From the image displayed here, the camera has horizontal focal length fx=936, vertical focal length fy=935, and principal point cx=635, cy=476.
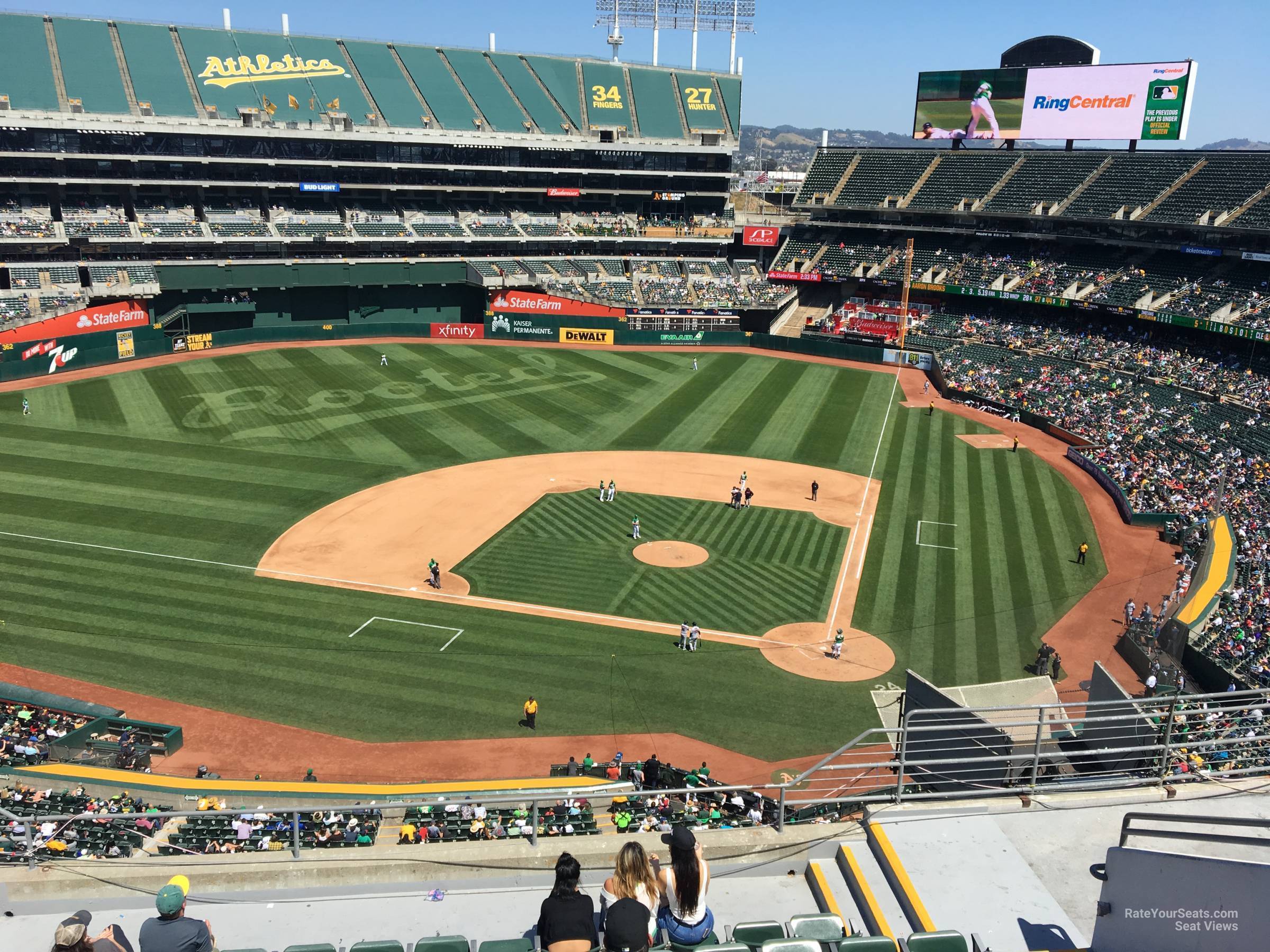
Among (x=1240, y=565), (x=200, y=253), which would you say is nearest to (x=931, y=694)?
(x=1240, y=565)

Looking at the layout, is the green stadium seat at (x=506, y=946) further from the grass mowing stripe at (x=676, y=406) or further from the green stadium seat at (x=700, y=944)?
the grass mowing stripe at (x=676, y=406)

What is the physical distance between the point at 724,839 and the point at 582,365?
2210 inches

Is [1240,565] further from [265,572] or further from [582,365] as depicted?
[582,365]

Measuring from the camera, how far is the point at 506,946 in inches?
322

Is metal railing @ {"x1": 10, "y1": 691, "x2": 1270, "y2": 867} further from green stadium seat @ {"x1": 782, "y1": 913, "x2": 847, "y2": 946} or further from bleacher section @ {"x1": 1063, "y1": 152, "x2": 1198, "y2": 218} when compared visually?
bleacher section @ {"x1": 1063, "y1": 152, "x2": 1198, "y2": 218}

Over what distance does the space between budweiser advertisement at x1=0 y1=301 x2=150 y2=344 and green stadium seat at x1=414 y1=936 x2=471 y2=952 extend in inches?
2221

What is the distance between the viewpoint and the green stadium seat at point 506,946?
8.14 meters

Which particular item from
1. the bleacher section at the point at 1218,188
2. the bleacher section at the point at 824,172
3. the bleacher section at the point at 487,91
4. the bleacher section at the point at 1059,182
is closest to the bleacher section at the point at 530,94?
the bleacher section at the point at 487,91

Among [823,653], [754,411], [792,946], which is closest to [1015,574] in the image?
[823,653]

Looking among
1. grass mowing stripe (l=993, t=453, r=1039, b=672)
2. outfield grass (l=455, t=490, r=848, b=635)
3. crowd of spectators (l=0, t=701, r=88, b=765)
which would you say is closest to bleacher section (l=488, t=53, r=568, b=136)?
outfield grass (l=455, t=490, r=848, b=635)

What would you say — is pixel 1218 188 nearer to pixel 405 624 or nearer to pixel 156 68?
pixel 405 624

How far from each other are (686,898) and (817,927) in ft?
5.06

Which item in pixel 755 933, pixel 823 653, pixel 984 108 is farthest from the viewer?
pixel 984 108

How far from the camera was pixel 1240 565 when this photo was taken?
1252 inches
